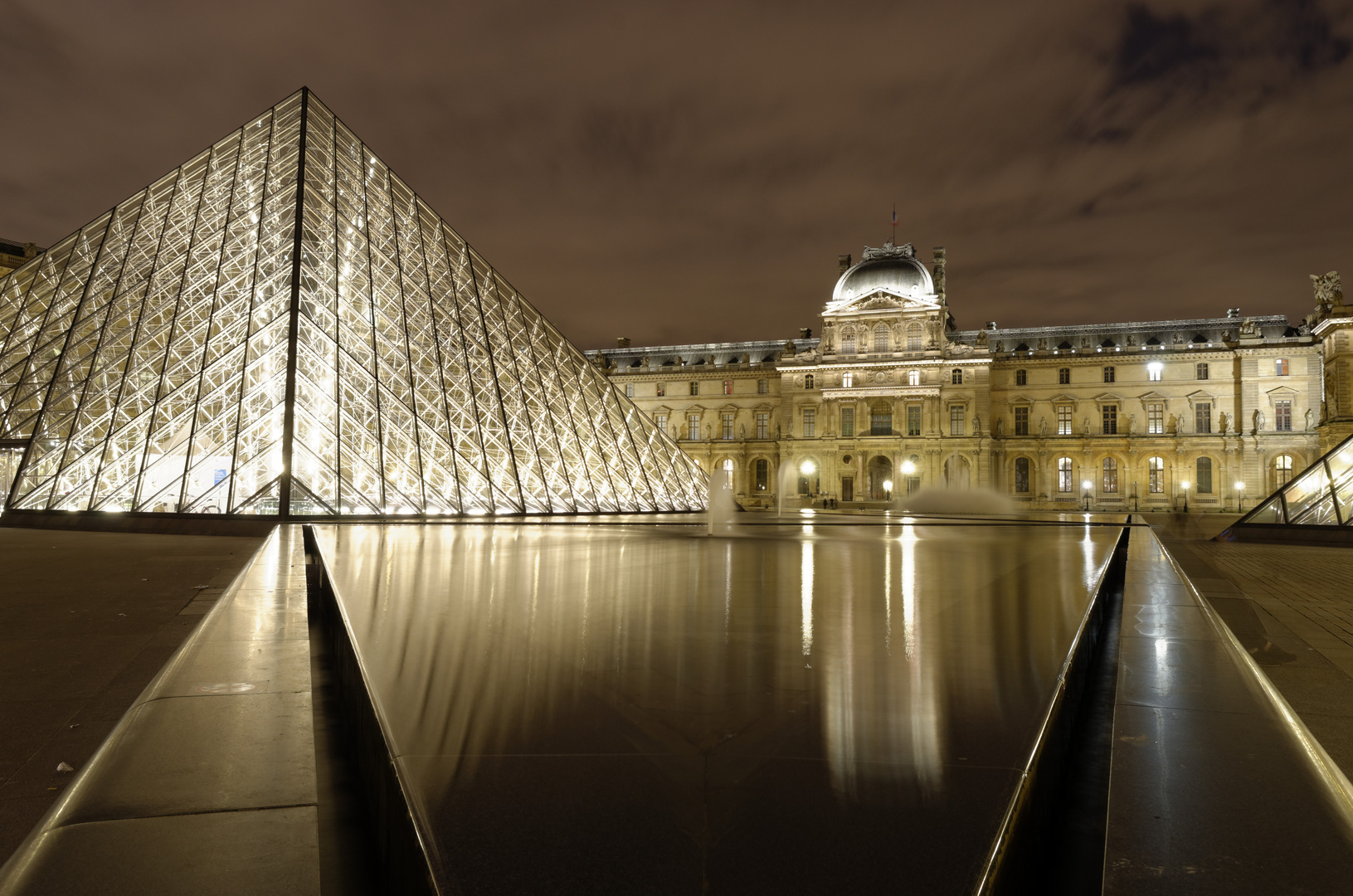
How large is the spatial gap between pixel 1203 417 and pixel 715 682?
52.9 meters

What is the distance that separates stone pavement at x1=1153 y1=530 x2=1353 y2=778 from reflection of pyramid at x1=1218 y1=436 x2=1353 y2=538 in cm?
452

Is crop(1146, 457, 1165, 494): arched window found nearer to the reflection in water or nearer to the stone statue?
the stone statue

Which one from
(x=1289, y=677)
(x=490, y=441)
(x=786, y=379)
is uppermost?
(x=786, y=379)

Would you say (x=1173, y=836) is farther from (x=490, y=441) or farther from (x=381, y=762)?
(x=490, y=441)

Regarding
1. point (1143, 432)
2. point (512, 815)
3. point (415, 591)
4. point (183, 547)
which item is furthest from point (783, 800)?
point (1143, 432)

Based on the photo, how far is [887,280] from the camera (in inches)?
1970

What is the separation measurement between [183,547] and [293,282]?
26.3ft

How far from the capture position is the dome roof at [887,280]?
49312 mm

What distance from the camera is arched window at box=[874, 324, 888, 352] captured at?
4869 cm

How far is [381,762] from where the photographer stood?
199 cm

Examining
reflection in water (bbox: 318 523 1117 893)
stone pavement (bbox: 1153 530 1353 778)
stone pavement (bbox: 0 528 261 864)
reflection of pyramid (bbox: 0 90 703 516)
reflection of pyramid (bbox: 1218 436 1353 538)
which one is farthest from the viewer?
reflection of pyramid (bbox: 0 90 703 516)

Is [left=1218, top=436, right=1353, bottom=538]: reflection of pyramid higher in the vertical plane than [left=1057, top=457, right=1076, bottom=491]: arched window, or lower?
lower

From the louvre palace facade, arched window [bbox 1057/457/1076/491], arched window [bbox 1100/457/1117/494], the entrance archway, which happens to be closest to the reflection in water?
the louvre palace facade

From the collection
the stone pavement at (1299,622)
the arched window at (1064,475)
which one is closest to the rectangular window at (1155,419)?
the arched window at (1064,475)
